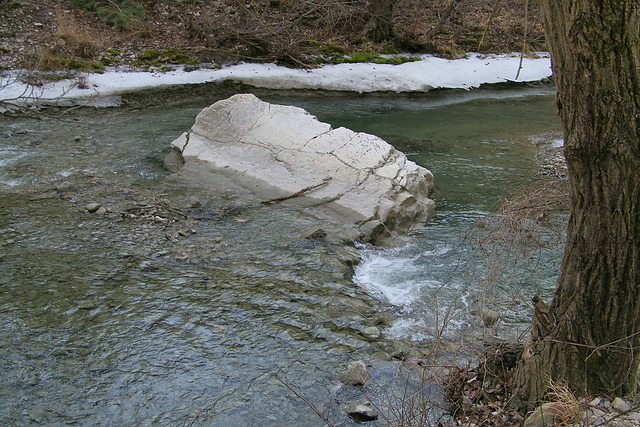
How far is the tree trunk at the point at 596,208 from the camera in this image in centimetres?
280

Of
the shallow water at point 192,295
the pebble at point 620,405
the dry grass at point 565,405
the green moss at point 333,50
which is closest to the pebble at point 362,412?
the shallow water at point 192,295

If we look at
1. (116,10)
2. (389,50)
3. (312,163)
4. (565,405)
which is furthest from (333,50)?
(565,405)

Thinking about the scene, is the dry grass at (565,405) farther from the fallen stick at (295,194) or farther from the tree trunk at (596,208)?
the fallen stick at (295,194)

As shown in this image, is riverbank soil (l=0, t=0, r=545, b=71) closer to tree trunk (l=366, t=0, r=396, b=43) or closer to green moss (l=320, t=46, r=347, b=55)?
green moss (l=320, t=46, r=347, b=55)

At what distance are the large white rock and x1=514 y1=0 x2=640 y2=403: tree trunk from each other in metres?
3.57

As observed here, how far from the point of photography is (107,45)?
14.7 metres

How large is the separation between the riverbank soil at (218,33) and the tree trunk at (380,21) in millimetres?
209

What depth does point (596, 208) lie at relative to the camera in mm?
3018

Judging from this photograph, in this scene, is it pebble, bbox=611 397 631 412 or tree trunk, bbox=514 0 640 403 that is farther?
pebble, bbox=611 397 631 412

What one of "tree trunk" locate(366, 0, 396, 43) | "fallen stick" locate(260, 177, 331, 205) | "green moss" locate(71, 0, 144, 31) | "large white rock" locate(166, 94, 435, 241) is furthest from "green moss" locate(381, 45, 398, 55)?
"fallen stick" locate(260, 177, 331, 205)

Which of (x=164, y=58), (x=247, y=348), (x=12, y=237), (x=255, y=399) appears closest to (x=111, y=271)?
(x=12, y=237)

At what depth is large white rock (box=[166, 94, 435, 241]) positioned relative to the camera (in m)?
7.18

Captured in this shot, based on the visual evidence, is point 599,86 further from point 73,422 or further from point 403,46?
point 403,46

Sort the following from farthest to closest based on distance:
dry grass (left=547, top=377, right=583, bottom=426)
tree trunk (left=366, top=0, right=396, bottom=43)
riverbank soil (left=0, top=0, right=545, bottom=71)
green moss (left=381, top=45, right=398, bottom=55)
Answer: tree trunk (left=366, top=0, right=396, bottom=43) < green moss (left=381, top=45, right=398, bottom=55) < riverbank soil (left=0, top=0, right=545, bottom=71) < dry grass (left=547, top=377, right=583, bottom=426)
